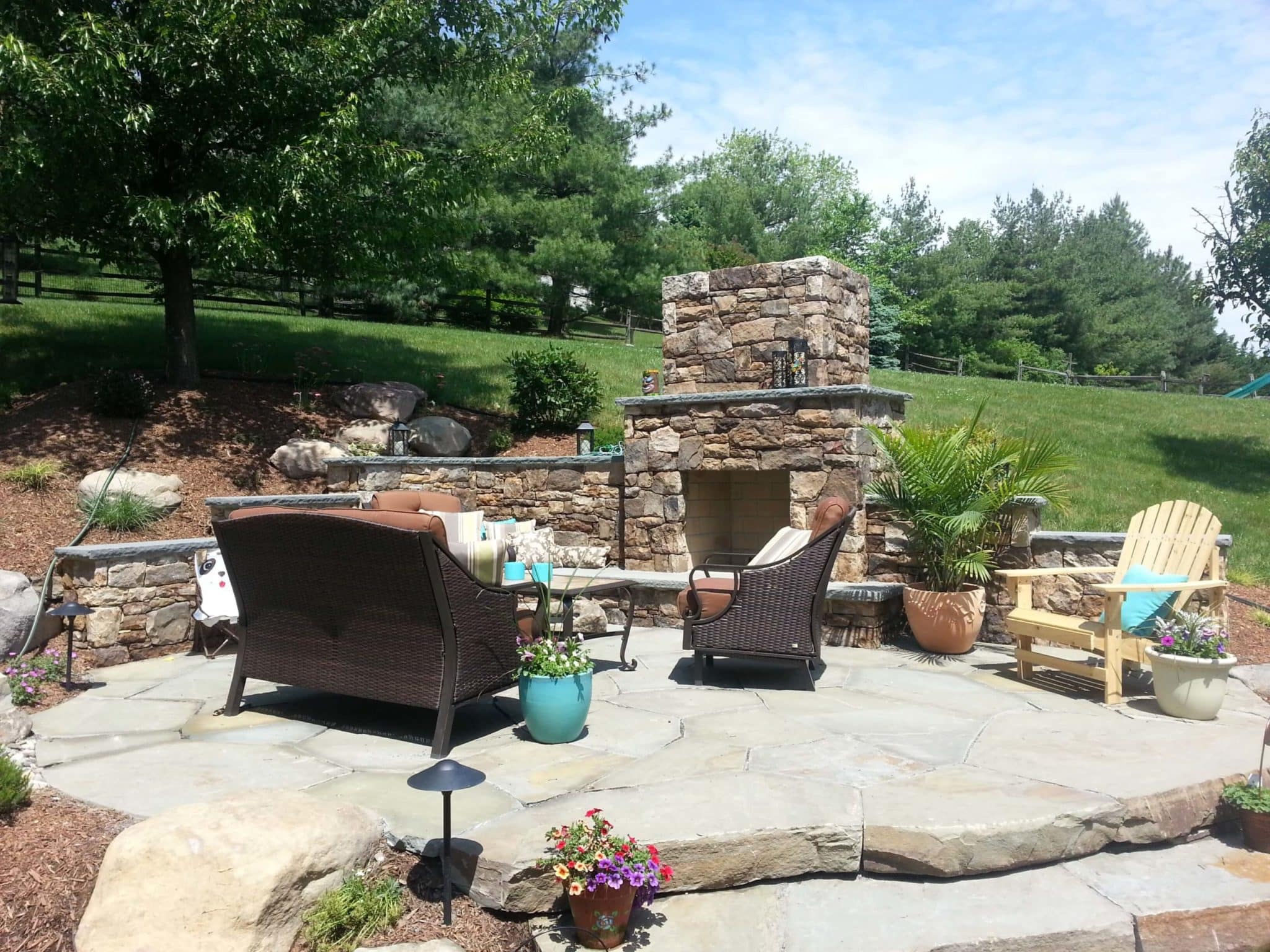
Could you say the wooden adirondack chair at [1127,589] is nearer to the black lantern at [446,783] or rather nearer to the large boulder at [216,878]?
the black lantern at [446,783]

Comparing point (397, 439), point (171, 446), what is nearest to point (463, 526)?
point (397, 439)

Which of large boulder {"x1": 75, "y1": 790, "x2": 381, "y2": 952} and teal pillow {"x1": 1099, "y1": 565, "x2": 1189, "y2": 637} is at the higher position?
teal pillow {"x1": 1099, "y1": 565, "x2": 1189, "y2": 637}

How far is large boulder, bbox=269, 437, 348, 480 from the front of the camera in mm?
9609

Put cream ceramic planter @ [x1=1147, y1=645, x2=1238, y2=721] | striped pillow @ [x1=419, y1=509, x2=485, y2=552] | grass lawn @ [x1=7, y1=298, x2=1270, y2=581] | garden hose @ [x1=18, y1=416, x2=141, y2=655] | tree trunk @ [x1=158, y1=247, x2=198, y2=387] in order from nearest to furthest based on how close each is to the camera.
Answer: cream ceramic planter @ [x1=1147, y1=645, x2=1238, y2=721] < garden hose @ [x1=18, y1=416, x2=141, y2=655] < striped pillow @ [x1=419, y1=509, x2=485, y2=552] < tree trunk @ [x1=158, y1=247, x2=198, y2=387] < grass lawn @ [x1=7, y1=298, x2=1270, y2=581]

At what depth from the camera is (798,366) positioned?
24.2 ft

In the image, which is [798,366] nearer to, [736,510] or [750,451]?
[750,451]

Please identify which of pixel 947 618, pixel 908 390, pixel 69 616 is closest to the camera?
pixel 69 616

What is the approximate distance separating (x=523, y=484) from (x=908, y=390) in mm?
10049

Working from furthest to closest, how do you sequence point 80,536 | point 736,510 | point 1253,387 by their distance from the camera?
point 1253,387, point 736,510, point 80,536

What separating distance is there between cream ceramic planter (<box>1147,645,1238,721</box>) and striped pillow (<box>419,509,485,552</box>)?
4371 millimetres

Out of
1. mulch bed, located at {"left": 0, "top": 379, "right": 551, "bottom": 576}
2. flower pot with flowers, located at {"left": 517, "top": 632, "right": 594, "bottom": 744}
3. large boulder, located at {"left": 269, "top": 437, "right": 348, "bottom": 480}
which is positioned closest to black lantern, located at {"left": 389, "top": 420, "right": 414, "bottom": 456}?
large boulder, located at {"left": 269, "top": 437, "right": 348, "bottom": 480}

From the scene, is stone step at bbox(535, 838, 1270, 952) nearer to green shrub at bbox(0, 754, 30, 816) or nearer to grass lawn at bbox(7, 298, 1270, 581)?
green shrub at bbox(0, 754, 30, 816)

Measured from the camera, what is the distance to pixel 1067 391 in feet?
55.3

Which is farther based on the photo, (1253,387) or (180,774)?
(1253,387)
